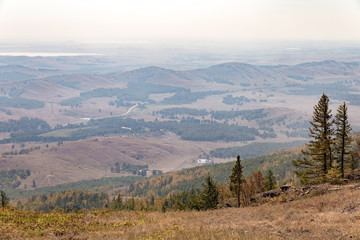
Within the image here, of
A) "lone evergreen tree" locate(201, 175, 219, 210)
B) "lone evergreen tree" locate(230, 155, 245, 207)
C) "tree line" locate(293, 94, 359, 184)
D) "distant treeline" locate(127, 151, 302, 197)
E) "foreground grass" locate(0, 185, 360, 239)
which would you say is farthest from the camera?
"distant treeline" locate(127, 151, 302, 197)

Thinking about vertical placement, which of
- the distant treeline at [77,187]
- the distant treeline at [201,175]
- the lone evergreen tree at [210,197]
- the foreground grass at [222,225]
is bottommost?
the distant treeline at [77,187]

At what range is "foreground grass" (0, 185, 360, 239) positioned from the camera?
782 inches

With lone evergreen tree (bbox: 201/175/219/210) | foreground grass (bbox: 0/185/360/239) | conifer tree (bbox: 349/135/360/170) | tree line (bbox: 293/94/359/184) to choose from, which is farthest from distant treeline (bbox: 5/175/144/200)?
foreground grass (bbox: 0/185/360/239)

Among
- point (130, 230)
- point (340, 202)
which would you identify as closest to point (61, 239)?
point (130, 230)

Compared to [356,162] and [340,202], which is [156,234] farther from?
[356,162]

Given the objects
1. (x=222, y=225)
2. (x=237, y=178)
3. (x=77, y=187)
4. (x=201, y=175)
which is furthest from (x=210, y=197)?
(x=77, y=187)

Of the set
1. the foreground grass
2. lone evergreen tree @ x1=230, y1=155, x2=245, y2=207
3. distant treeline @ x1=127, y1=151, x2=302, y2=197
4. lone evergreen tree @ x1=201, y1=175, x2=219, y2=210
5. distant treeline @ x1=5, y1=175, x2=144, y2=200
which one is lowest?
distant treeline @ x1=5, y1=175, x2=144, y2=200

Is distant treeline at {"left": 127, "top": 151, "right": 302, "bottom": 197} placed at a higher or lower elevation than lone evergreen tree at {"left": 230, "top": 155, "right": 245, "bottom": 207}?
lower

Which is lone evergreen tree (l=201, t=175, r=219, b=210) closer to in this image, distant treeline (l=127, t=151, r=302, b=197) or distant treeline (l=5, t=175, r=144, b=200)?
distant treeline (l=127, t=151, r=302, b=197)

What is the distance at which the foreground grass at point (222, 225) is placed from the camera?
1986cm

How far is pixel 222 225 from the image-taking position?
23.4m

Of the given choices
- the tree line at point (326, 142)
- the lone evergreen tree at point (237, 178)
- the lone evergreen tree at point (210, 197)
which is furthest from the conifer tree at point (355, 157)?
the lone evergreen tree at point (210, 197)

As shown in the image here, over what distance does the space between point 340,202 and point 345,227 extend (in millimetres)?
7860

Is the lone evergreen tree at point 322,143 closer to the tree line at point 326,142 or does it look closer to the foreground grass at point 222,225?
the tree line at point 326,142
